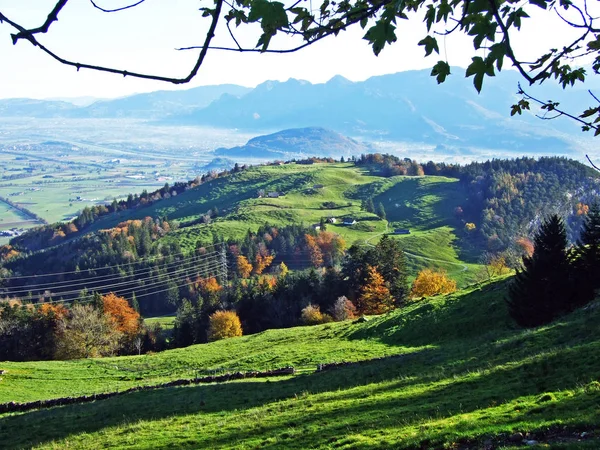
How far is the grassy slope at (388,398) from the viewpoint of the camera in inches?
453

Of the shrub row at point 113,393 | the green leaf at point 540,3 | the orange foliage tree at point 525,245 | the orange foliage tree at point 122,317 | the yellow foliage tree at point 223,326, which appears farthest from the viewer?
the orange foliage tree at point 525,245

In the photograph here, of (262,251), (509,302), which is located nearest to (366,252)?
(509,302)

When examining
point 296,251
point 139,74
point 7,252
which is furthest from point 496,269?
point 7,252

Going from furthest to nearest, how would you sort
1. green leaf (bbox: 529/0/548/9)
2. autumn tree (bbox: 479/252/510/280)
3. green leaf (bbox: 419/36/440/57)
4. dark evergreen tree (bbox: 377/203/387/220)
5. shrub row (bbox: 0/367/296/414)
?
dark evergreen tree (bbox: 377/203/387/220)
autumn tree (bbox: 479/252/510/280)
shrub row (bbox: 0/367/296/414)
green leaf (bbox: 419/36/440/57)
green leaf (bbox: 529/0/548/9)

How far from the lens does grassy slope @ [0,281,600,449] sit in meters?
11.5

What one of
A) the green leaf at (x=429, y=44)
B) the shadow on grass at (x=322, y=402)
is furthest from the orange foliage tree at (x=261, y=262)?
the green leaf at (x=429, y=44)

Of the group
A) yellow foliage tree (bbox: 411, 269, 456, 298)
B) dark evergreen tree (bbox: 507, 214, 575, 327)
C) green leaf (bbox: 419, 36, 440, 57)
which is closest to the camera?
green leaf (bbox: 419, 36, 440, 57)

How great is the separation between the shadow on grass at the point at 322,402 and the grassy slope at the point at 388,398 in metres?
0.06

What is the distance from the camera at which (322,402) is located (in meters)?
18.1

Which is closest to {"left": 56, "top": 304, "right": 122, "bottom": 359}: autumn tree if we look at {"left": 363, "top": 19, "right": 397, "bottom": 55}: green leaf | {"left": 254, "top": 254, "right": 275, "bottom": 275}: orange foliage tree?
{"left": 363, "top": 19, "right": 397, "bottom": 55}: green leaf

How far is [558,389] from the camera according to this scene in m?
13.0

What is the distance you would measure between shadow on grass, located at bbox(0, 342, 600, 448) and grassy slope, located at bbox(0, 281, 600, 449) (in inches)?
2.4

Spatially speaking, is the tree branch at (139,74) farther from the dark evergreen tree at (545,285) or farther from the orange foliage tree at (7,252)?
the orange foliage tree at (7,252)

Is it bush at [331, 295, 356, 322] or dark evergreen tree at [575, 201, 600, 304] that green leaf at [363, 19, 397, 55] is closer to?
dark evergreen tree at [575, 201, 600, 304]
